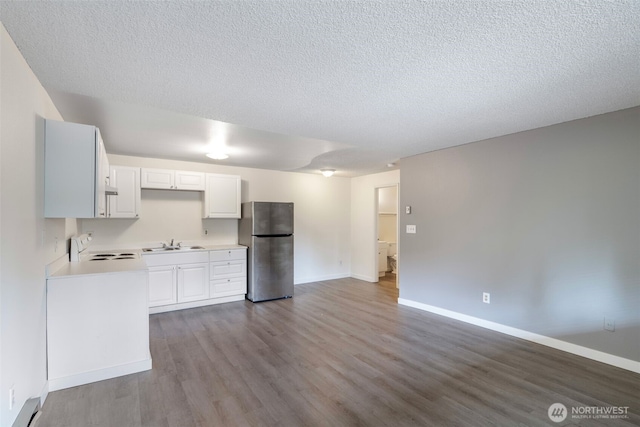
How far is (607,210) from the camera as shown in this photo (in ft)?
9.02

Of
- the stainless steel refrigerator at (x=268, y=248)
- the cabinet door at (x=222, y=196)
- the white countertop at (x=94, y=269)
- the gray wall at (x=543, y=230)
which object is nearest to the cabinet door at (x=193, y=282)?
the stainless steel refrigerator at (x=268, y=248)

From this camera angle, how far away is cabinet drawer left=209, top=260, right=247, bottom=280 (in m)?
4.73

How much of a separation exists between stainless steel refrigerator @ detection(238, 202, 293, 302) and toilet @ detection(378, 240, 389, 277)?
2529 mm

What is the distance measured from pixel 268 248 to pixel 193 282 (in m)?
1.28

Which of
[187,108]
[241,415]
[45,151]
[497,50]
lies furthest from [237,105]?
[241,415]

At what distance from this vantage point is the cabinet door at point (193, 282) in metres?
4.44

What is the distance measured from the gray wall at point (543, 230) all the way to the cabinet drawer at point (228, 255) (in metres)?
2.91

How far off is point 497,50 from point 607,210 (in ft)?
7.07

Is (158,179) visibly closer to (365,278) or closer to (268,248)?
(268,248)


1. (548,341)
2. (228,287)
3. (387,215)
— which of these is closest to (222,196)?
(228,287)

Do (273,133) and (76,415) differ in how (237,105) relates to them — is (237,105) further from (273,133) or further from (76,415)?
(76,415)

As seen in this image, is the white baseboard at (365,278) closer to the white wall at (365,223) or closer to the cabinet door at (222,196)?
the white wall at (365,223)

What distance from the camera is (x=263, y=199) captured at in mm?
5832

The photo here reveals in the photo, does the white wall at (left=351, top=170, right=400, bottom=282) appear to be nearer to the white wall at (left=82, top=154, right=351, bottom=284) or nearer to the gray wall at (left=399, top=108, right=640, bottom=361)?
the white wall at (left=82, top=154, right=351, bottom=284)
